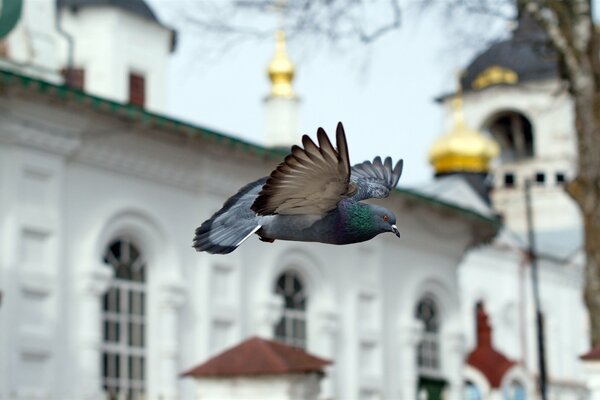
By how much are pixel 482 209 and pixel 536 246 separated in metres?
5.36

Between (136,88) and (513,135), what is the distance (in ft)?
104

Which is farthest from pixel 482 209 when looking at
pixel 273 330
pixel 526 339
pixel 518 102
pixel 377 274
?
pixel 273 330

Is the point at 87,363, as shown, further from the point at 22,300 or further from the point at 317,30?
the point at 317,30

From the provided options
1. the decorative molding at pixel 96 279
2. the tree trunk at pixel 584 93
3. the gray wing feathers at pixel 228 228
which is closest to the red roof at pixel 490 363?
the tree trunk at pixel 584 93

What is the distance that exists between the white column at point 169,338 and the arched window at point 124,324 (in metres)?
0.26

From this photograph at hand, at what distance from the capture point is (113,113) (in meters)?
21.2

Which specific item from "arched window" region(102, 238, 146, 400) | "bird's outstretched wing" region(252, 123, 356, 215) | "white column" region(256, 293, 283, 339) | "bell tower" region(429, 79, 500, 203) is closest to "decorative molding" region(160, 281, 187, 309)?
"arched window" region(102, 238, 146, 400)

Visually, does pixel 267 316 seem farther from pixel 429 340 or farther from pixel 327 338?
pixel 429 340

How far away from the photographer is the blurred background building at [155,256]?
2022cm

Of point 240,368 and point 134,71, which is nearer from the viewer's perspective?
point 240,368

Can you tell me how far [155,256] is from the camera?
22.5 metres

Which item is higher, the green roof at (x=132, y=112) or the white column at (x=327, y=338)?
the green roof at (x=132, y=112)

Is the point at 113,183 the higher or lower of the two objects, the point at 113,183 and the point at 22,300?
the higher

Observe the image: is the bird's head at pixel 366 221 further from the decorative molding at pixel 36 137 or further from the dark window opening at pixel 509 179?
the dark window opening at pixel 509 179
